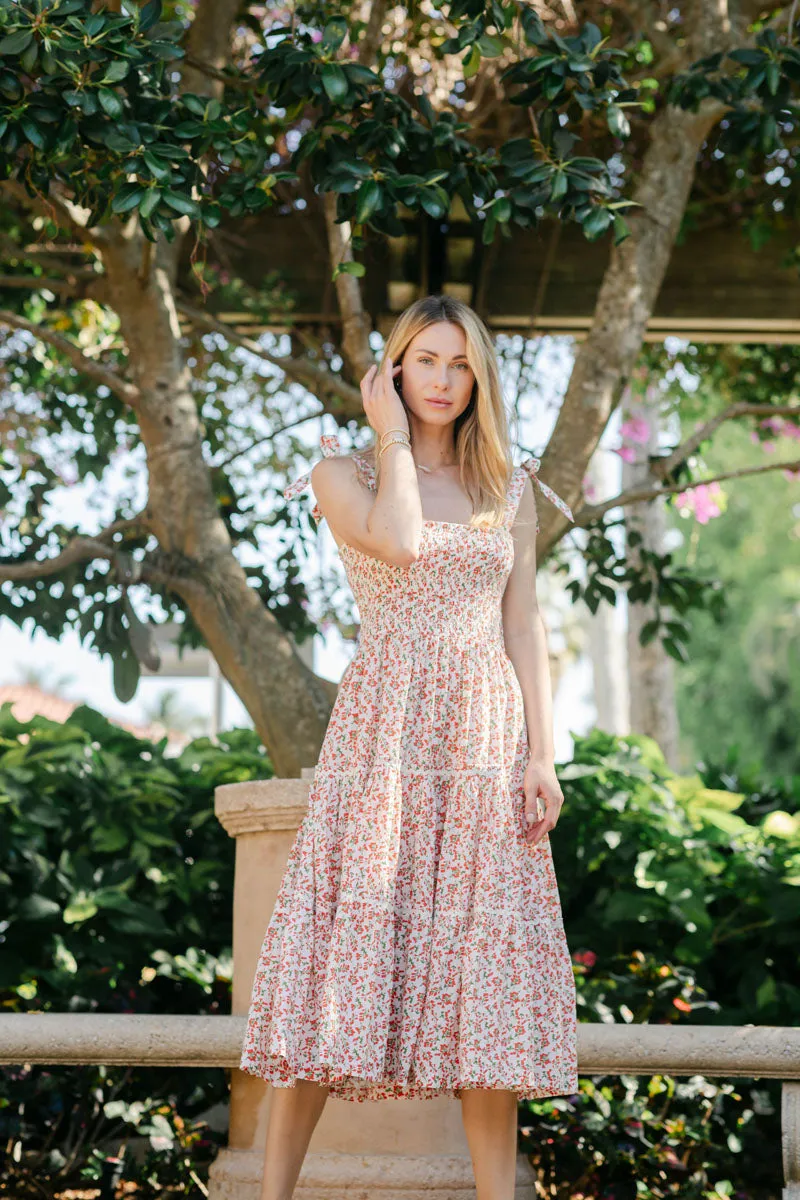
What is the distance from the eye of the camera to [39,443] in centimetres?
580

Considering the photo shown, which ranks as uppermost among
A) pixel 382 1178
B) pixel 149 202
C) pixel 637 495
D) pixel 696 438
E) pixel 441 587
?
pixel 696 438

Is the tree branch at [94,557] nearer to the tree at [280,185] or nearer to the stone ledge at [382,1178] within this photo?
the tree at [280,185]

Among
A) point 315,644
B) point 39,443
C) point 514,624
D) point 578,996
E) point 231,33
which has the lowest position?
point 578,996

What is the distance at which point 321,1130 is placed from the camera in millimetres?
2744

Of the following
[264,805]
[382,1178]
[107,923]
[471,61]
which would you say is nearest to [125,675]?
[264,805]

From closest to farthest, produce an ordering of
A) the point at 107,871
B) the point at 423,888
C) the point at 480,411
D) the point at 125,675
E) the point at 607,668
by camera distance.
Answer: the point at 423,888 → the point at 480,411 → the point at 125,675 → the point at 107,871 → the point at 607,668

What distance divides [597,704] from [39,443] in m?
9.66

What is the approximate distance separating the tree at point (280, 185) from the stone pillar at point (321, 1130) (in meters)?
0.41

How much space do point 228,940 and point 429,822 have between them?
5.24 feet

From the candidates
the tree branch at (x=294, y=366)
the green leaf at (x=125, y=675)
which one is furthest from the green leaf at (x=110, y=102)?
the green leaf at (x=125, y=675)

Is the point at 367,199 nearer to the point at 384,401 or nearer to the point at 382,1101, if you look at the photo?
the point at 384,401

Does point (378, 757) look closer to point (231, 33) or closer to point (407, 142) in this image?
point (407, 142)

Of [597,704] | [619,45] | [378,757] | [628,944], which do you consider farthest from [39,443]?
[597,704]

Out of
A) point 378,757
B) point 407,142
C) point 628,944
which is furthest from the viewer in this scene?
point 628,944
